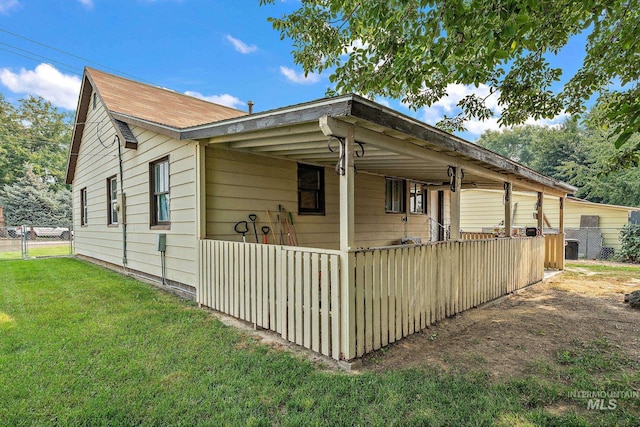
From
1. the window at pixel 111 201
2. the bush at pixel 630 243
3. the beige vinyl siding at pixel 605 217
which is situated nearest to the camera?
the window at pixel 111 201

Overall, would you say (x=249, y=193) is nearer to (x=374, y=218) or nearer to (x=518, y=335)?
(x=374, y=218)

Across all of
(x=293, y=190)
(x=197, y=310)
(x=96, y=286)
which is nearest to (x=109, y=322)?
(x=197, y=310)

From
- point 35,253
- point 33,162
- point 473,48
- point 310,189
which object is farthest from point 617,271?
point 33,162

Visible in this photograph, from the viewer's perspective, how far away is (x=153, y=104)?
803 cm

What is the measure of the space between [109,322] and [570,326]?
5969 mm

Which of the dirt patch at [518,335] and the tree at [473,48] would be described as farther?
the tree at [473,48]

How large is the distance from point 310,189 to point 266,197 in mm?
1117

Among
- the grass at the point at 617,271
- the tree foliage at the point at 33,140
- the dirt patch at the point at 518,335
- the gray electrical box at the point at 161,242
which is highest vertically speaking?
the tree foliage at the point at 33,140

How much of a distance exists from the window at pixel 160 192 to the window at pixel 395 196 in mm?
5066

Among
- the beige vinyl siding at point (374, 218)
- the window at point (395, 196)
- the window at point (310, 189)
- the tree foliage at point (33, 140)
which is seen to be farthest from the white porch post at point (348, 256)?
the tree foliage at point (33, 140)

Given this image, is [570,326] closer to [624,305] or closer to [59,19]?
[624,305]

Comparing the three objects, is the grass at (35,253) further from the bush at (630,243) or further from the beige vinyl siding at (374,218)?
the bush at (630,243)

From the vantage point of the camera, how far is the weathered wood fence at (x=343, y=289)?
10.2ft

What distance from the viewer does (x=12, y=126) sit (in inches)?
1072
